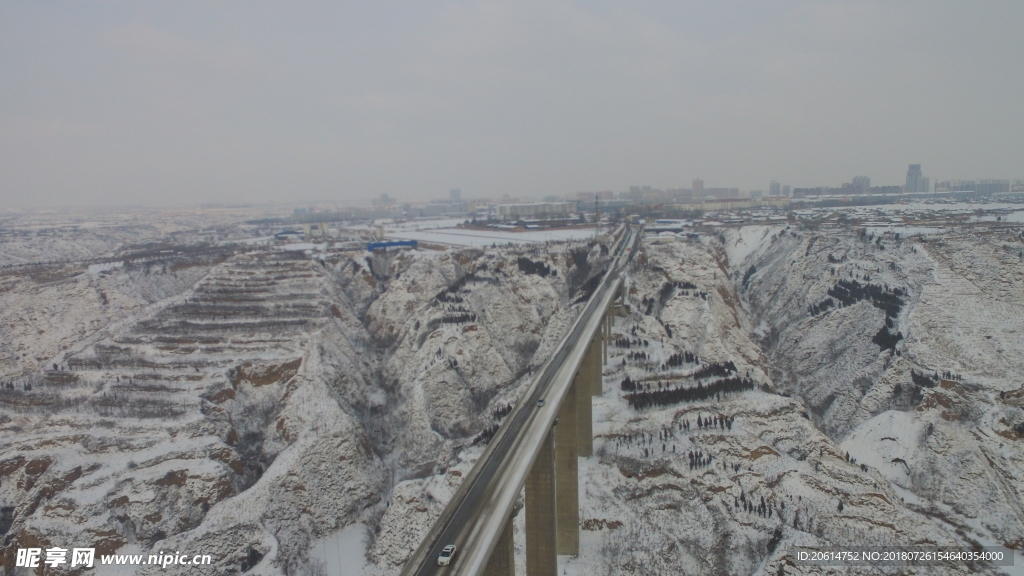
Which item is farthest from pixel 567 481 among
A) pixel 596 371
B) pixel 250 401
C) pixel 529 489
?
pixel 250 401

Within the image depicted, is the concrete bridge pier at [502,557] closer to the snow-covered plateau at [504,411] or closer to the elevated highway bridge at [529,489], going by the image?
the elevated highway bridge at [529,489]

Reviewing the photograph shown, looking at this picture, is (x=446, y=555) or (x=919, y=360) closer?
(x=446, y=555)

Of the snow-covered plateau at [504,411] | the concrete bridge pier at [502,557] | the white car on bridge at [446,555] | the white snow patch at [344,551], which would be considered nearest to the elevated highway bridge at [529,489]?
the concrete bridge pier at [502,557]

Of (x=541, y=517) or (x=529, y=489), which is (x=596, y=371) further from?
(x=541, y=517)

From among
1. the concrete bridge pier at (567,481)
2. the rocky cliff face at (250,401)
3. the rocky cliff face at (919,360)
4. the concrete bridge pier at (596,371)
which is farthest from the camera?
the concrete bridge pier at (596,371)

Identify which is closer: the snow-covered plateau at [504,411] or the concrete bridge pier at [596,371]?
the snow-covered plateau at [504,411]

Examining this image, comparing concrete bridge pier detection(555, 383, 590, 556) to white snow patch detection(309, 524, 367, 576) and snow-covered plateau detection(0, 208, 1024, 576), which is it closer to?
snow-covered plateau detection(0, 208, 1024, 576)

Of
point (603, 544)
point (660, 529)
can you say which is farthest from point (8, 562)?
point (660, 529)

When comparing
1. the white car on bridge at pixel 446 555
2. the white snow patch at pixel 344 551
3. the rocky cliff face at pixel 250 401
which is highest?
the white car on bridge at pixel 446 555
